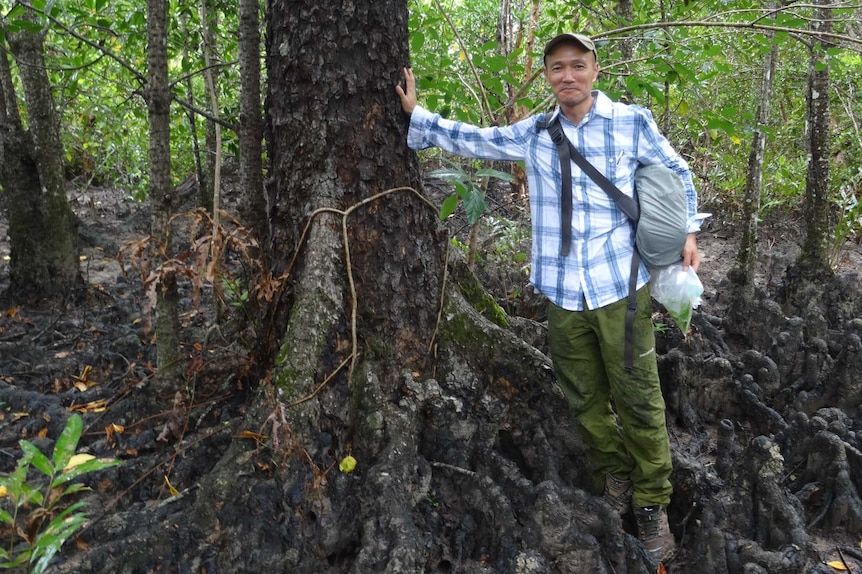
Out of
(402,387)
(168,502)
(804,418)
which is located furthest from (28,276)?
(804,418)

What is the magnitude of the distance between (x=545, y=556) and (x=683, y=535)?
33.6 inches

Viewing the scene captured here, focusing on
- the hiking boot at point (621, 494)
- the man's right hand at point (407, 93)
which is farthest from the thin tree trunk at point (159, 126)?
the hiking boot at point (621, 494)

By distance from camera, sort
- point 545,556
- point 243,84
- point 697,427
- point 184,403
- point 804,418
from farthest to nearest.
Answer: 1. point 697,427
2. point 804,418
3. point 243,84
4. point 184,403
5. point 545,556

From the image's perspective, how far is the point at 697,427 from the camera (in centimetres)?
410

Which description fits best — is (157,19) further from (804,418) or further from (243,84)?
(804,418)

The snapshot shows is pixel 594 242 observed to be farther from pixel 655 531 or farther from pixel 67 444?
pixel 67 444

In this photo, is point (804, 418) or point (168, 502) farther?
point (804, 418)

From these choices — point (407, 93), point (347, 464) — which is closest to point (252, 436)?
point (347, 464)

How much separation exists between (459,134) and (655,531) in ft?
6.50

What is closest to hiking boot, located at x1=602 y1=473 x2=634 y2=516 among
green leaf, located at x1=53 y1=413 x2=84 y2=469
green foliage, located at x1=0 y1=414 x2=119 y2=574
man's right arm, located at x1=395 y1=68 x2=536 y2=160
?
man's right arm, located at x1=395 y1=68 x2=536 y2=160

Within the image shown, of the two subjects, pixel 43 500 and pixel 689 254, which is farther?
pixel 689 254

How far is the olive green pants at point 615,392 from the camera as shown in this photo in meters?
2.83

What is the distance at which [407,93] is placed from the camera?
2.82 meters

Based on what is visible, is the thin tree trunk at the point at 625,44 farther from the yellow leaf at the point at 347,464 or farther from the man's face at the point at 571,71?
the yellow leaf at the point at 347,464
